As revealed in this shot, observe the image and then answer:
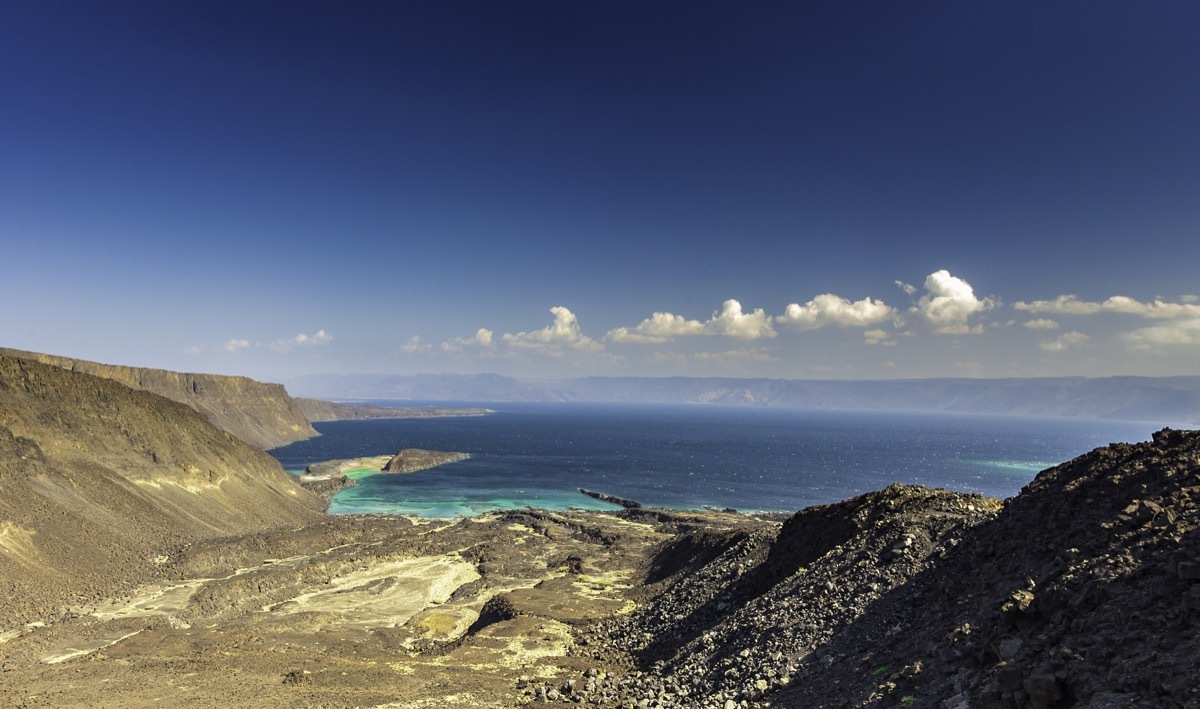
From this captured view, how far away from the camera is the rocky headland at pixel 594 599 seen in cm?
1547

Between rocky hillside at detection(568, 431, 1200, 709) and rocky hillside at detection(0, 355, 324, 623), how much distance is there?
1877 inches

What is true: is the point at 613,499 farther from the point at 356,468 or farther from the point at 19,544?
the point at 19,544

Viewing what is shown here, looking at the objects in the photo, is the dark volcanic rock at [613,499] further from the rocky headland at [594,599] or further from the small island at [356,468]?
the small island at [356,468]

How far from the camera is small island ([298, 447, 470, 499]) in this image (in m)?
125

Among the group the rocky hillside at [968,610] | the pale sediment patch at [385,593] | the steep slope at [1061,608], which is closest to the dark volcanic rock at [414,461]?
the pale sediment patch at [385,593]

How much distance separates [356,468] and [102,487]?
88894 mm

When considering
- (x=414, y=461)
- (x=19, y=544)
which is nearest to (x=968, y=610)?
(x=19, y=544)

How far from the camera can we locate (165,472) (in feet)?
246

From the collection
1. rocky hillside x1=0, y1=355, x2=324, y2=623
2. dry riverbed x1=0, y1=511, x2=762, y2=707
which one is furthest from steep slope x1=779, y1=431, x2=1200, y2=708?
rocky hillside x1=0, y1=355, x2=324, y2=623

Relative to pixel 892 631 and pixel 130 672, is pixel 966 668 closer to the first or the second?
pixel 892 631

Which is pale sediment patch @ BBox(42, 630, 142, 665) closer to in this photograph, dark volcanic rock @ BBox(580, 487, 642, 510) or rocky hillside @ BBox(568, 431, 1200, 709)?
rocky hillside @ BBox(568, 431, 1200, 709)

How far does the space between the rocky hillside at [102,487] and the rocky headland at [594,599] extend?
13.2 inches

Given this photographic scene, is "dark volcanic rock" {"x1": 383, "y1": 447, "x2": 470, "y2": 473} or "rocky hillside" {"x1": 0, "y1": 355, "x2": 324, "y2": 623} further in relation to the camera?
"dark volcanic rock" {"x1": 383, "y1": 447, "x2": 470, "y2": 473}

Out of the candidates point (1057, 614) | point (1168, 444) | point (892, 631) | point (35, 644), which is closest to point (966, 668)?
point (1057, 614)
